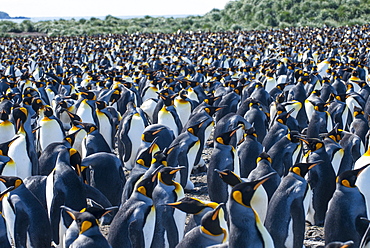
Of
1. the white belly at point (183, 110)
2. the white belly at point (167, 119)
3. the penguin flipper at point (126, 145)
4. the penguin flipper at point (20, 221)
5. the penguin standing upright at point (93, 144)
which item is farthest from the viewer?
the white belly at point (183, 110)

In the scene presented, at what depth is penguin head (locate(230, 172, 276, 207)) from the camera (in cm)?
271

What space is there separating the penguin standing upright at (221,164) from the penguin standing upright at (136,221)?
1124mm

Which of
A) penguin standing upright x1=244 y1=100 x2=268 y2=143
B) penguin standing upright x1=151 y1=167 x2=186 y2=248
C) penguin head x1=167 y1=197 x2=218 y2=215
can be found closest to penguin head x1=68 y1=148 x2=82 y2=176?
penguin standing upright x1=151 y1=167 x2=186 y2=248

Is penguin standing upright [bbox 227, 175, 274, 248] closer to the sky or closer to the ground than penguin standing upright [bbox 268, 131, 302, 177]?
closer to the sky

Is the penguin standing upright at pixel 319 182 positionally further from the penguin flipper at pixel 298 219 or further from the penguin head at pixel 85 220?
the penguin head at pixel 85 220

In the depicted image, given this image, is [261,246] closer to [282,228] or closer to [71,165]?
[282,228]

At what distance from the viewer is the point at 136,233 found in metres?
3.25

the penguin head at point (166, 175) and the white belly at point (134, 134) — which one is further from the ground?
the penguin head at point (166, 175)

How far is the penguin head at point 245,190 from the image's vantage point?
2713 mm

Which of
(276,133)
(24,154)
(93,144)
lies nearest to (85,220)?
(93,144)

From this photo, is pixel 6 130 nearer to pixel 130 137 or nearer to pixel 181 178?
pixel 130 137

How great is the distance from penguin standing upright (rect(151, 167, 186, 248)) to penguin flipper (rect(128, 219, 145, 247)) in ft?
0.80

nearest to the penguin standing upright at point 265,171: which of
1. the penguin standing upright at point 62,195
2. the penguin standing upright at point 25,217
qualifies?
the penguin standing upright at point 62,195

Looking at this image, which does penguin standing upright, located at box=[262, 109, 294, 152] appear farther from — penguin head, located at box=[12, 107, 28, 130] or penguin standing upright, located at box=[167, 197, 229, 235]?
penguin head, located at box=[12, 107, 28, 130]
